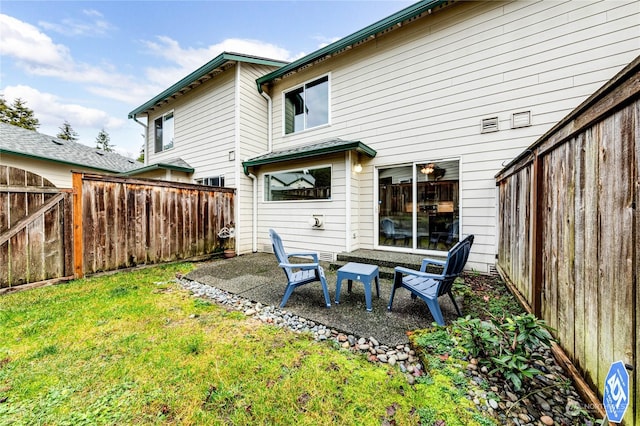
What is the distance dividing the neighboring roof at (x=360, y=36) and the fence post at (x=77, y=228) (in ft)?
17.6

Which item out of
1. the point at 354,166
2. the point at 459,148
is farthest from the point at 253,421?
the point at 459,148

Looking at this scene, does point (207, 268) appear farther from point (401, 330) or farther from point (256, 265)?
point (401, 330)

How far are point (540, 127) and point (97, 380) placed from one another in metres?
7.02

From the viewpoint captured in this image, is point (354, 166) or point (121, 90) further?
point (121, 90)

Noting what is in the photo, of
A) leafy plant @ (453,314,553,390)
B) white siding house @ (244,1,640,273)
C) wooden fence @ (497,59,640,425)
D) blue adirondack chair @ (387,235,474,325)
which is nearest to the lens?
wooden fence @ (497,59,640,425)

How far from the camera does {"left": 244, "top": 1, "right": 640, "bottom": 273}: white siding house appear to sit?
13.4ft

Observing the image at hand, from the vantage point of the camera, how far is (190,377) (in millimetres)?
1976

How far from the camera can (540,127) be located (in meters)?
4.25

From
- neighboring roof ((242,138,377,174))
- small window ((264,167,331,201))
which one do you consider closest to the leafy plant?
neighboring roof ((242,138,377,174))

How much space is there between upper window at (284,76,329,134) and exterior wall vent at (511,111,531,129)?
430cm

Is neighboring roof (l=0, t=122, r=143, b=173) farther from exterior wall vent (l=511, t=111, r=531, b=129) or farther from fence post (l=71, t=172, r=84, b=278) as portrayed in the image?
exterior wall vent (l=511, t=111, r=531, b=129)

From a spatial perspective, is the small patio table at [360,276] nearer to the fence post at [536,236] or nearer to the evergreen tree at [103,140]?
the fence post at [536,236]

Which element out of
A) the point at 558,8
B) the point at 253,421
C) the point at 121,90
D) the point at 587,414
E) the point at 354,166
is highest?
the point at 121,90

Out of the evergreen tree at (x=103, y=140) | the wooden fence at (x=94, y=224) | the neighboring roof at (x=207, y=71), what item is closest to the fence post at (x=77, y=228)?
the wooden fence at (x=94, y=224)
